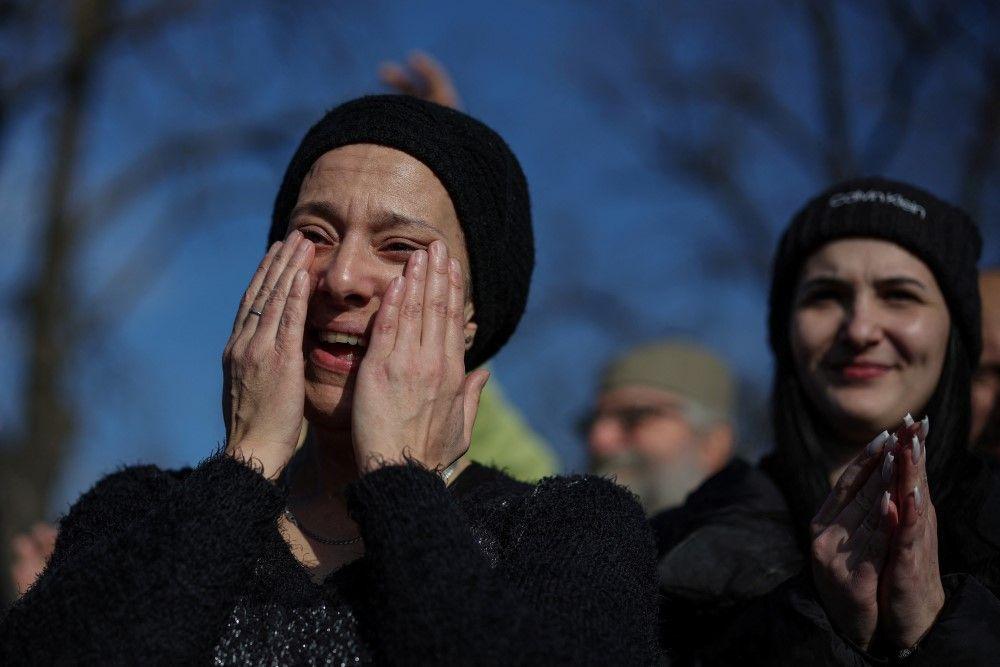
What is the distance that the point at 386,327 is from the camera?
2.48 meters

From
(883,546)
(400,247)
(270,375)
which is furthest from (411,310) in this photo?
(883,546)

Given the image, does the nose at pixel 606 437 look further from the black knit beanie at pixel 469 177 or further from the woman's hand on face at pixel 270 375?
the woman's hand on face at pixel 270 375

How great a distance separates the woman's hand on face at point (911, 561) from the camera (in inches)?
90.4

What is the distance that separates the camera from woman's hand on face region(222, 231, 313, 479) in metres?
2.46

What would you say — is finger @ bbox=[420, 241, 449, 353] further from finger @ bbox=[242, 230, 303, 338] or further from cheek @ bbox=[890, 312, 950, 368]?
cheek @ bbox=[890, 312, 950, 368]

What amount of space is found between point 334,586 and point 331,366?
508 mm

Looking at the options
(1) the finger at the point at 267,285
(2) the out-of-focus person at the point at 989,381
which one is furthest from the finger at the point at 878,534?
(2) the out-of-focus person at the point at 989,381

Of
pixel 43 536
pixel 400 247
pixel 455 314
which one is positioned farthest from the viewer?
pixel 43 536

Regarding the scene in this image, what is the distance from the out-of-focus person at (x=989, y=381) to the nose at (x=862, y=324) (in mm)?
894

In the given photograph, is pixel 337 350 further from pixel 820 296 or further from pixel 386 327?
pixel 820 296

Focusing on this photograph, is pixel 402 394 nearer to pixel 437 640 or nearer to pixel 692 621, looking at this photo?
pixel 437 640

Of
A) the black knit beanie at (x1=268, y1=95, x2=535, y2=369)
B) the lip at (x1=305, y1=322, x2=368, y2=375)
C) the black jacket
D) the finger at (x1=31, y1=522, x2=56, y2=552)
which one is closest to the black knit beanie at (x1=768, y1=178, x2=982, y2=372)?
the black jacket

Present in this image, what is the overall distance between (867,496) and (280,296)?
53.0 inches

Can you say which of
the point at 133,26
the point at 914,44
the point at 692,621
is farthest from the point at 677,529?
the point at 914,44
